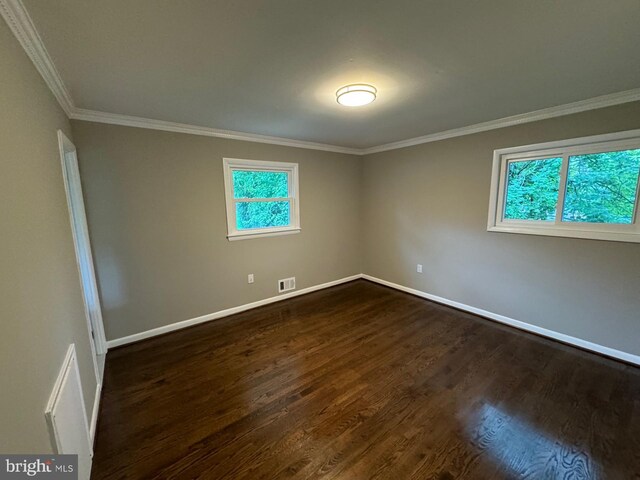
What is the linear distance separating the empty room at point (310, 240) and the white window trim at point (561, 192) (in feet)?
0.06

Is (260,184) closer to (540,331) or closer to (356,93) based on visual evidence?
(356,93)

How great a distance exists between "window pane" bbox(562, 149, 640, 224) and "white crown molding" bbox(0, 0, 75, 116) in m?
4.09

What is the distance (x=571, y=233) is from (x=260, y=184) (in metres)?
3.54

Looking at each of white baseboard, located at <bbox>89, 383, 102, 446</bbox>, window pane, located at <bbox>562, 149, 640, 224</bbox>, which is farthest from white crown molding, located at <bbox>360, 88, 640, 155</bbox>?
white baseboard, located at <bbox>89, 383, 102, 446</bbox>

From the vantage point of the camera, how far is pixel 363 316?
3453 mm

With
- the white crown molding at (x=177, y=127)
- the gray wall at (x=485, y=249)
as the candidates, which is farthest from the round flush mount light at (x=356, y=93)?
the gray wall at (x=485, y=249)

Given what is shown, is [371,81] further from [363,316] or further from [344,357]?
[363,316]

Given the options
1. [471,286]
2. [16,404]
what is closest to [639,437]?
[471,286]

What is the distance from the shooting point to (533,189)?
294 cm

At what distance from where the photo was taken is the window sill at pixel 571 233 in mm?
2346

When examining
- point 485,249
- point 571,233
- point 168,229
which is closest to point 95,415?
point 168,229

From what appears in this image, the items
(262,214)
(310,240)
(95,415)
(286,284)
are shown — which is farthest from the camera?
(310,240)

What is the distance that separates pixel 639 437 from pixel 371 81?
115 inches

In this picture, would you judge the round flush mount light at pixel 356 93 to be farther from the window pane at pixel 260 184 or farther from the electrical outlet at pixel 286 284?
the electrical outlet at pixel 286 284
